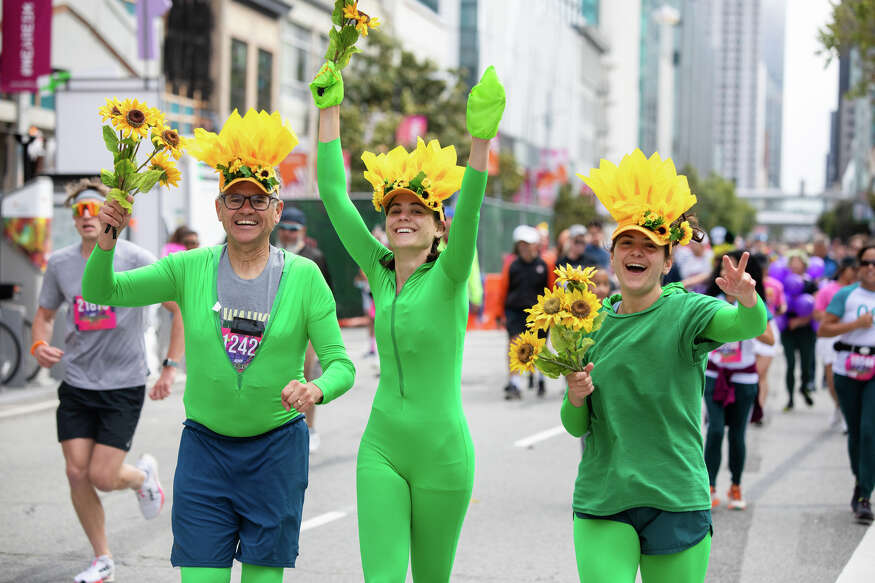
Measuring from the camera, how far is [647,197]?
3893 mm

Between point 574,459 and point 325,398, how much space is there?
250 inches

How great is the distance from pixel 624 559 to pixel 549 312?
849mm

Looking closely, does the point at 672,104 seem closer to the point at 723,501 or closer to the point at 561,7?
the point at 561,7

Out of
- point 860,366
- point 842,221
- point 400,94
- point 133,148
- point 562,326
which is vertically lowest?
point 860,366

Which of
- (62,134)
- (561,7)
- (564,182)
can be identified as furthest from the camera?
(561,7)

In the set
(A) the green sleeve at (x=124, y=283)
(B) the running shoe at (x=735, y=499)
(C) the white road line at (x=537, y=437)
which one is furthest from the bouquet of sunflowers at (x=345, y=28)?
(C) the white road line at (x=537, y=437)

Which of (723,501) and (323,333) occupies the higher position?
(323,333)

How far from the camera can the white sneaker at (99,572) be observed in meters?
5.72

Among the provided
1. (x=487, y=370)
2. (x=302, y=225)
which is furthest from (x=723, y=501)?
(x=487, y=370)

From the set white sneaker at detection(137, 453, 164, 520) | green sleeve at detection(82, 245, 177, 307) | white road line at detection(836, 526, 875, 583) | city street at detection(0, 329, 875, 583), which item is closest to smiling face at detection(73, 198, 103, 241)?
white sneaker at detection(137, 453, 164, 520)

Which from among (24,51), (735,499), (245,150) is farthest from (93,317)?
(24,51)

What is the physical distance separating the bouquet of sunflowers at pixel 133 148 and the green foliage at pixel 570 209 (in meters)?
53.1

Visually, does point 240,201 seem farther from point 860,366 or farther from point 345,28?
point 860,366

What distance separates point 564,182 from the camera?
63.3 m
